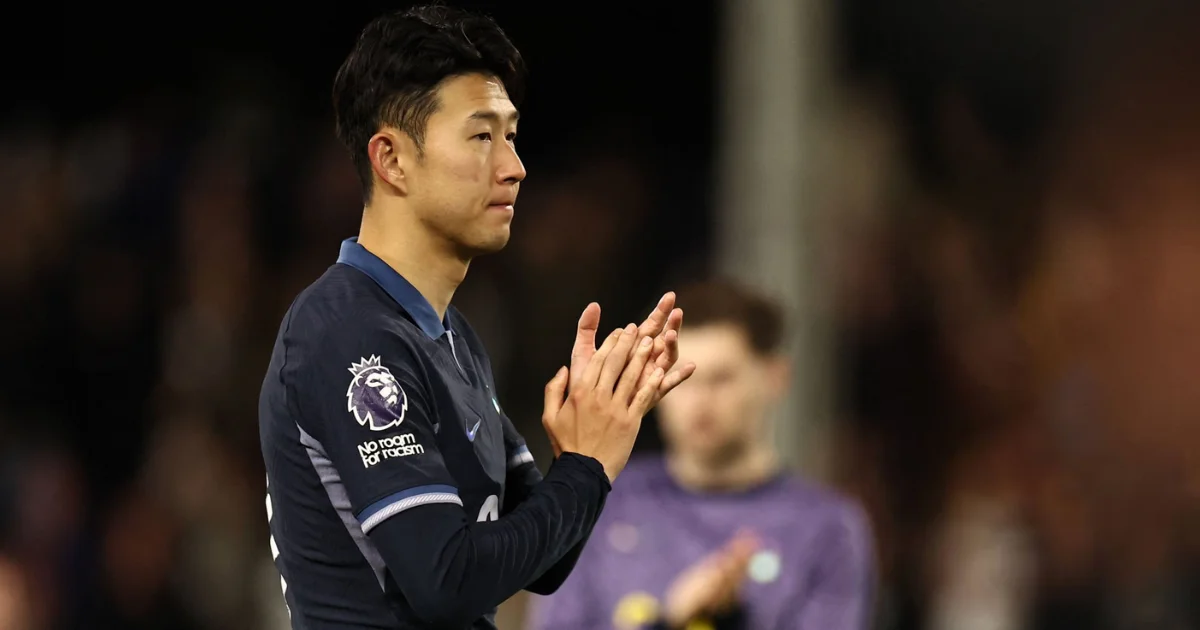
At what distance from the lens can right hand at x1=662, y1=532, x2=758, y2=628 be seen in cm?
319

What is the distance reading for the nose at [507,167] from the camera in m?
1.93

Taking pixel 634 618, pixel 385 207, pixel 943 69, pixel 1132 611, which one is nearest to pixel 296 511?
pixel 385 207

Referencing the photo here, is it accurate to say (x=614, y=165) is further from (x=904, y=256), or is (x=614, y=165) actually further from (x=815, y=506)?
(x=815, y=506)

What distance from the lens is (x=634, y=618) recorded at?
3.42 metres

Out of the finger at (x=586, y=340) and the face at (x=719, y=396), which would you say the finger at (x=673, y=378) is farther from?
the face at (x=719, y=396)

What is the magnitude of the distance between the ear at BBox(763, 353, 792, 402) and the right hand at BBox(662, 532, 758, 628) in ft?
1.26

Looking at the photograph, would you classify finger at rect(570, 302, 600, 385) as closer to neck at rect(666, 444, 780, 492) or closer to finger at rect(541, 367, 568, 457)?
finger at rect(541, 367, 568, 457)

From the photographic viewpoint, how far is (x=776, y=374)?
145 inches

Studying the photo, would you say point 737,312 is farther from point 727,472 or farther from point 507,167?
point 507,167

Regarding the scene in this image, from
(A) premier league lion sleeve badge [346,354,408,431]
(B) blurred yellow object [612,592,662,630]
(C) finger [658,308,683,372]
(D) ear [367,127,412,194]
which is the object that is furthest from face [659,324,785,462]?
(A) premier league lion sleeve badge [346,354,408,431]

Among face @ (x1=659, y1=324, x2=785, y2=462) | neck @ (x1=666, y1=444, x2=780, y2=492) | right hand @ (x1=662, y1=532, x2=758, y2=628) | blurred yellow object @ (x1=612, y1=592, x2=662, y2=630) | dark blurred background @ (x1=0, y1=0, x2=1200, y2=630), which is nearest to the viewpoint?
right hand @ (x1=662, y1=532, x2=758, y2=628)

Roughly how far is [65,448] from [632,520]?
2831 mm

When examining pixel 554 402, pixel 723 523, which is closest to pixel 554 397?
pixel 554 402

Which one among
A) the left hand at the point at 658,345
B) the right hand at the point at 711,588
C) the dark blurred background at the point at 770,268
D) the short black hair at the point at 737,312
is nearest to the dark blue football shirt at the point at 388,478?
the left hand at the point at 658,345
